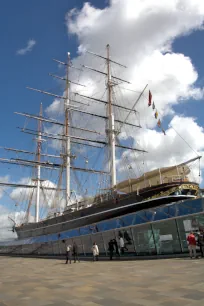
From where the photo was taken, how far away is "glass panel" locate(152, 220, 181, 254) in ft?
46.6

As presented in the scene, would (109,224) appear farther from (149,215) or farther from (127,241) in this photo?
(149,215)

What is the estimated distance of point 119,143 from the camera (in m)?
41.3

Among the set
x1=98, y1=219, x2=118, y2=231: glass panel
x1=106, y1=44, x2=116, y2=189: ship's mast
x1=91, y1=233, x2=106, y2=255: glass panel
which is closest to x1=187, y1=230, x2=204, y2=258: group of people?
x1=91, y1=233, x2=106, y2=255: glass panel

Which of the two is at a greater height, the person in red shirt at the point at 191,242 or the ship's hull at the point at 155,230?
the ship's hull at the point at 155,230

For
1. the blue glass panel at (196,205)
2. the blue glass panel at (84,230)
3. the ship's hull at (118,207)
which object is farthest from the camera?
the ship's hull at (118,207)

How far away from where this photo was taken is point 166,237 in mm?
14477

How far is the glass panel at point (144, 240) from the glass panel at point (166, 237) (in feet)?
1.12

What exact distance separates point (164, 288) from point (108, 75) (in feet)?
129

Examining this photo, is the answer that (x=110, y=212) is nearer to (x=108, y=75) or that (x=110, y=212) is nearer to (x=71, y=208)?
(x=71, y=208)

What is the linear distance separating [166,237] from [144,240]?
4.90 feet

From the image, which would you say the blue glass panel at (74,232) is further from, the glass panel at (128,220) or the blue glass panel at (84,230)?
the glass panel at (128,220)

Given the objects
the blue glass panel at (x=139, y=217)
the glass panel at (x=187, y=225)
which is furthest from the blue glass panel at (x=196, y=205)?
the blue glass panel at (x=139, y=217)

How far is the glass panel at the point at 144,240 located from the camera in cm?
1514

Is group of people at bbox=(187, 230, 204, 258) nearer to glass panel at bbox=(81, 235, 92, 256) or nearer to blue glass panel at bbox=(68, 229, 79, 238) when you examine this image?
glass panel at bbox=(81, 235, 92, 256)
